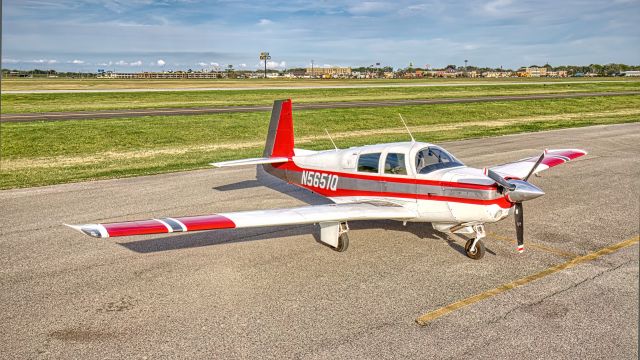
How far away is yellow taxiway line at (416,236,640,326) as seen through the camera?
23.9ft

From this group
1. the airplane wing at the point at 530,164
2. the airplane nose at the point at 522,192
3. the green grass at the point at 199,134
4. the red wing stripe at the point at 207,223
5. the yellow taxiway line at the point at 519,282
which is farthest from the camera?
the green grass at the point at 199,134

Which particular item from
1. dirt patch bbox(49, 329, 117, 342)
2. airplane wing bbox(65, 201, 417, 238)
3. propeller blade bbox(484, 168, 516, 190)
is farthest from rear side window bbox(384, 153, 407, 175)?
dirt patch bbox(49, 329, 117, 342)

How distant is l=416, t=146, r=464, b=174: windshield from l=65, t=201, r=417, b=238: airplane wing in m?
0.97

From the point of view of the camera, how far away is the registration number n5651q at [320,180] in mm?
11653

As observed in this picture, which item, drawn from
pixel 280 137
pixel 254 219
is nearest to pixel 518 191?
pixel 254 219

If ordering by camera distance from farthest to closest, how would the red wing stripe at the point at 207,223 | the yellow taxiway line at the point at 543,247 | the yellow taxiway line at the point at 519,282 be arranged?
the yellow taxiway line at the point at 543,247
the red wing stripe at the point at 207,223
the yellow taxiway line at the point at 519,282

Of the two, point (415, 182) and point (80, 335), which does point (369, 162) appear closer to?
point (415, 182)

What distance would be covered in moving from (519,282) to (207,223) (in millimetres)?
5806

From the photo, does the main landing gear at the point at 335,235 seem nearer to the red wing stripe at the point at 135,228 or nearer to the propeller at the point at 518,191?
the propeller at the point at 518,191

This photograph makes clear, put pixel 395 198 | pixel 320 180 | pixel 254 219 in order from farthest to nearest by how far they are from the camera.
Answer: pixel 320 180 → pixel 395 198 → pixel 254 219

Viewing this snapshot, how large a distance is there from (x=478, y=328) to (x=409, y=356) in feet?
4.44

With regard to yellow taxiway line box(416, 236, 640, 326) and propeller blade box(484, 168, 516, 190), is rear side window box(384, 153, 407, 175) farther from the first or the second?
yellow taxiway line box(416, 236, 640, 326)

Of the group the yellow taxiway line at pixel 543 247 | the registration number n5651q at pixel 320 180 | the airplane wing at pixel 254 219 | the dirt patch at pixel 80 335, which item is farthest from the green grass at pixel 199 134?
the yellow taxiway line at pixel 543 247

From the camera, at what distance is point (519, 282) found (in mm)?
8430
